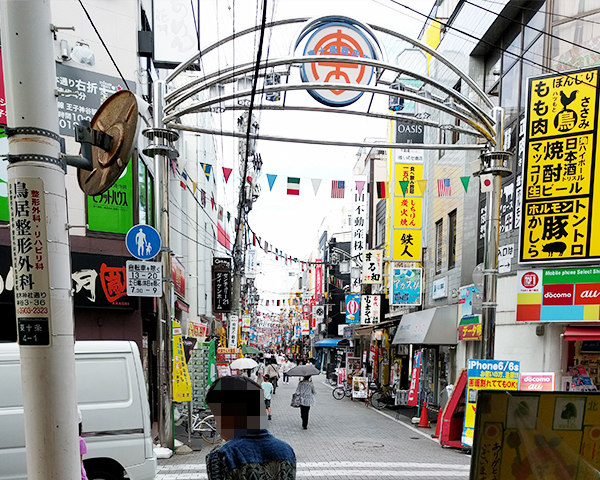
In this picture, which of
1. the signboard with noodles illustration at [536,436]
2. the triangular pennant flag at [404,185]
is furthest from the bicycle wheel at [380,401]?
the signboard with noodles illustration at [536,436]

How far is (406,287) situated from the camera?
20078 mm

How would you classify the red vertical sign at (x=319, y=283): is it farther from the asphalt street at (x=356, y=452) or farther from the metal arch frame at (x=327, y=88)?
the metal arch frame at (x=327, y=88)

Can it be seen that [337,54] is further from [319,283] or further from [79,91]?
[319,283]

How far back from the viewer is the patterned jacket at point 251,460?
2676 mm

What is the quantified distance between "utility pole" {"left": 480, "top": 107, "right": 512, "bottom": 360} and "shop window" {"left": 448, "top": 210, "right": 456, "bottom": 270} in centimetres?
848

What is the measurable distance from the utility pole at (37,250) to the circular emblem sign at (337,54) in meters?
6.08

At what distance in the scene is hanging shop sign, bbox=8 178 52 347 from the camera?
11.8 ft

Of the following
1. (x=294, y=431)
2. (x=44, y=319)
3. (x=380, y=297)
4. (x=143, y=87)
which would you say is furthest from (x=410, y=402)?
(x=44, y=319)

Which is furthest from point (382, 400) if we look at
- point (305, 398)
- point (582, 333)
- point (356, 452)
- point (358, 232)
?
point (358, 232)

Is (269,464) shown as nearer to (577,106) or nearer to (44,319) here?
(44,319)

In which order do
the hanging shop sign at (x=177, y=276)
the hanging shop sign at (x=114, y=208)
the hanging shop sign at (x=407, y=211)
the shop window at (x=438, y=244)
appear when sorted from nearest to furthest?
the hanging shop sign at (x=114, y=208) < the hanging shop sign at (x=407, y=211) < the shop window at (x=438, y=244) < the hanging shop sign at (x=177, y=276)

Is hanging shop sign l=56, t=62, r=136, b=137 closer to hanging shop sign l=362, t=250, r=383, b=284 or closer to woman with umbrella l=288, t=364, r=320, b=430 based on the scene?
woman with umbrella l=288, t=364, r=320, b=430

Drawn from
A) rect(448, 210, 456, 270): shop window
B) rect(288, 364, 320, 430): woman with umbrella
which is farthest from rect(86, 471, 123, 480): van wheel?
rect(448, 210, 456, 270): shop window

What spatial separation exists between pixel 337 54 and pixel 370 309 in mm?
19046
